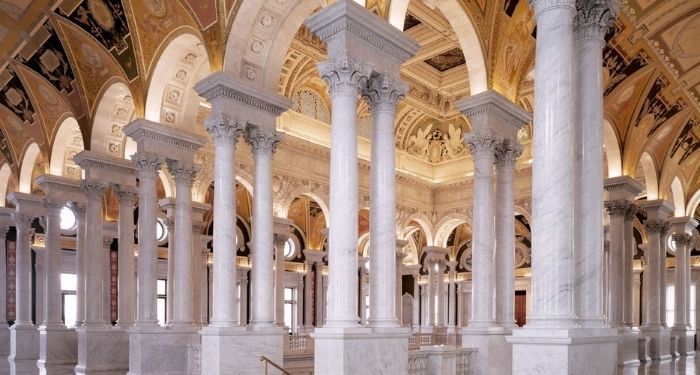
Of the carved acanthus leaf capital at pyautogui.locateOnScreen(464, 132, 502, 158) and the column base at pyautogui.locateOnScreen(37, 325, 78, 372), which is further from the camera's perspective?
the column base at pyautogui.locateOnScreen(37, 325, 78, 372)

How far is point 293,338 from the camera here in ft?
59.0

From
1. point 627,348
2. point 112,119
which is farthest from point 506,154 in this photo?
point 112,119

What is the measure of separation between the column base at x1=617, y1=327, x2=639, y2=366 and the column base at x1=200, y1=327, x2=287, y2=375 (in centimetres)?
1059

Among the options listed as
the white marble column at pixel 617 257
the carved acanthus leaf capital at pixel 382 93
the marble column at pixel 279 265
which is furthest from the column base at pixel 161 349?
the white marble column at pixel 617 257

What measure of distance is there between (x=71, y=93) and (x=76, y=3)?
3.41 m

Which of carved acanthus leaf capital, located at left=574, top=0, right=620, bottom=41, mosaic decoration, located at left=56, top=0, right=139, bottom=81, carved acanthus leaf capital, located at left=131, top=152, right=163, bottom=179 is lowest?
carved acanthus leaf capital, located at left=131, top=152, right=163, bottom=179

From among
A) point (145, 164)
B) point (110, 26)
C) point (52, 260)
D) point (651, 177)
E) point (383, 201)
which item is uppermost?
point (110, 26)

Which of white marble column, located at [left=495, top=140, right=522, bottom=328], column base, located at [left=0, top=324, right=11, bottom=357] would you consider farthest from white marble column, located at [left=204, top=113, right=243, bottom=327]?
column base, located at [left=0, top=324, right=11, bottom=357]

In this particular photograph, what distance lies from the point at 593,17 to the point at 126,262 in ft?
39.3

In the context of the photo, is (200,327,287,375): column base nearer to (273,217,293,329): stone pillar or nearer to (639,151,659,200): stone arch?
(273,217,293,329): stone pillar

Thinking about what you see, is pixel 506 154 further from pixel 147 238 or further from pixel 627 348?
pixel 627 348

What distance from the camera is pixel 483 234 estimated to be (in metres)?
11.8

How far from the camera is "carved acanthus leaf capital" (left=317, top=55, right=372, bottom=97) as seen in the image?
9.32 m

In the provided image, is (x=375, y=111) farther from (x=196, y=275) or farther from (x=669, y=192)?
(x=669, y=192)
